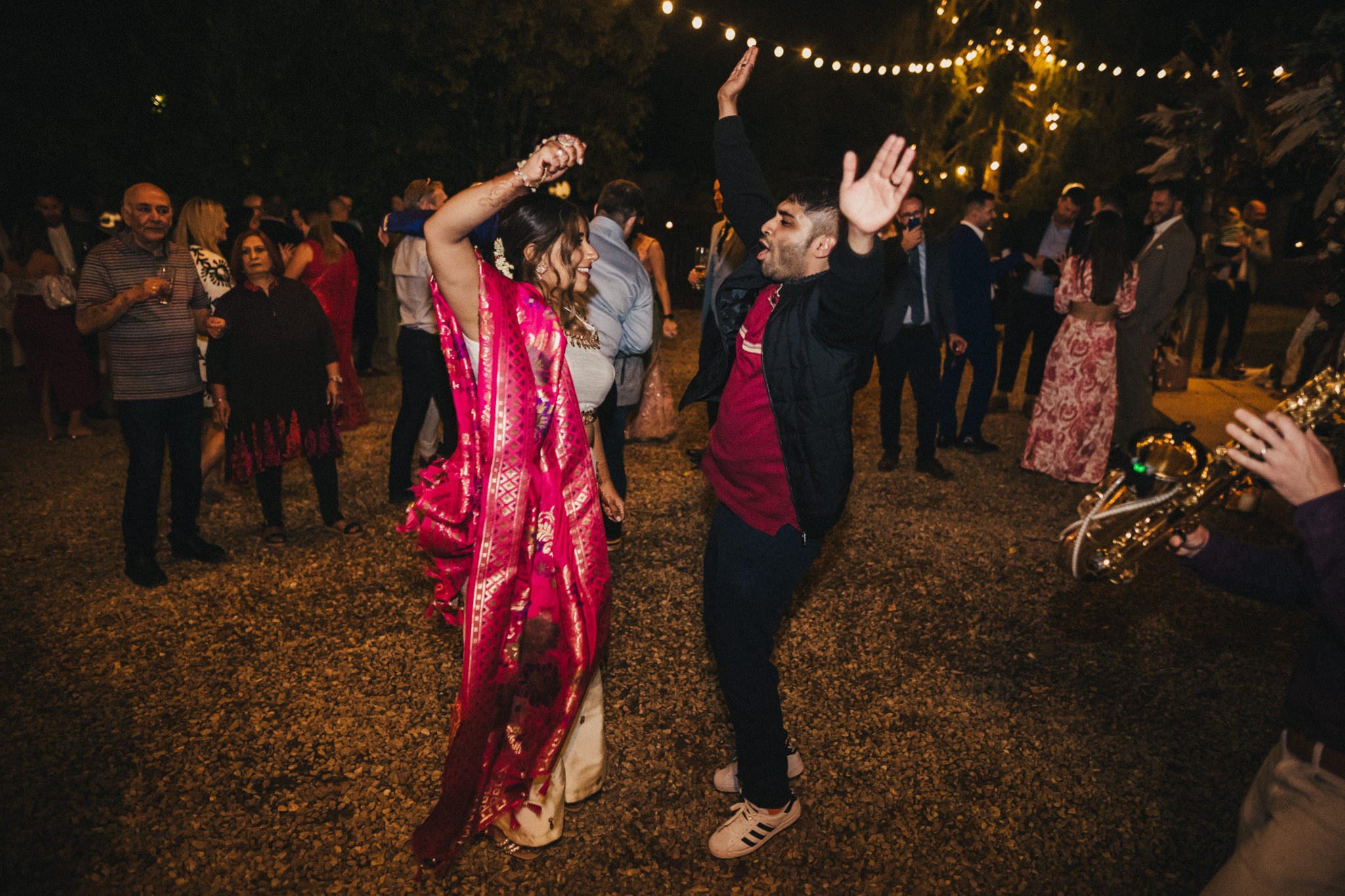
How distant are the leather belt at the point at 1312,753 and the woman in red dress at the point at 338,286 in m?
5.64

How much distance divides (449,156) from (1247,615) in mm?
14277

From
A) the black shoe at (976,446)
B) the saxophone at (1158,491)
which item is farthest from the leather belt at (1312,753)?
the black shoe at (976,446)

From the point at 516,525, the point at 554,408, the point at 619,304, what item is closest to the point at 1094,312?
the point at 619,304

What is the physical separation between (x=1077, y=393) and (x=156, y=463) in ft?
19.2

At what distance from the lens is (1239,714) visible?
3189 mm

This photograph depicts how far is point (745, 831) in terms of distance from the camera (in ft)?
8.09

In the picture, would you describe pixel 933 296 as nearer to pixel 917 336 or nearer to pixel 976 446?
pixel 917 336

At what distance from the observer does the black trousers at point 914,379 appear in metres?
5.73

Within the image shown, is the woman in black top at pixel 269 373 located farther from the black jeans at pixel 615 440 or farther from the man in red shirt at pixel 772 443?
the man in red shirt at pixel 772 443

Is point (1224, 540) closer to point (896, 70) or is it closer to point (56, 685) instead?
point (56, 685)

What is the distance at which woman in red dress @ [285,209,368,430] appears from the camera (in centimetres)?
602

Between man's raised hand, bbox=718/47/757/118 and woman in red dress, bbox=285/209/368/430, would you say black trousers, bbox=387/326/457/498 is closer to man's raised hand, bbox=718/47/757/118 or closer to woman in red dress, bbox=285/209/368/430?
woman in red dress, bbox=285/209/368/430

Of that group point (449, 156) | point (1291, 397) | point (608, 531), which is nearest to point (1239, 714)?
point (1291, 397)

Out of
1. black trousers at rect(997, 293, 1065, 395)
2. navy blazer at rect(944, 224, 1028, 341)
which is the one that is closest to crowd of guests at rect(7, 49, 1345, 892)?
navy blazer at rect(944, 224, 1028, 341)
